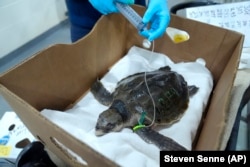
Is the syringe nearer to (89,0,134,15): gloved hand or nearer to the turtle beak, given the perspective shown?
(89,0,134,15): gloved hand

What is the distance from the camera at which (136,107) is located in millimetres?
686

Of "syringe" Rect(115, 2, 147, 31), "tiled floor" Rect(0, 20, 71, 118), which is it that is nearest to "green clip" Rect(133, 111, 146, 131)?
"syringe" Rect(115, 2, 147, 31)

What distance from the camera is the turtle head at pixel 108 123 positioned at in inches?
26.1

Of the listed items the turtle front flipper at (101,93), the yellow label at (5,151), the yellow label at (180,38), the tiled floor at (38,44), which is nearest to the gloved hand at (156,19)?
the yellow label at (180,38)

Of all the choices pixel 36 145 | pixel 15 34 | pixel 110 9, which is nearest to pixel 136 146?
pixel 36 145

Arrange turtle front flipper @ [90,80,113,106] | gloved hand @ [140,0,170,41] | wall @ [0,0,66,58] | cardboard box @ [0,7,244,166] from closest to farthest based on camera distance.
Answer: cardboard box @ [0,7,244,166] < gloved hand @ [140,0,170,41] < turtle front flipper @ [90,80,113,106] < wall @ [0,0,66,58]

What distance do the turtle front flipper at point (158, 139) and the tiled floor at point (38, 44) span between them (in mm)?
1259

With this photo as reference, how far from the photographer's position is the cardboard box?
1.95ft

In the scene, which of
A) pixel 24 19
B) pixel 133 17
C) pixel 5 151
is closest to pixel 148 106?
pixel 133 17

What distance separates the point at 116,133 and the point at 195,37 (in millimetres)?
404

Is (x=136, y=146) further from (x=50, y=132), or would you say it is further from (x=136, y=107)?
(x=50, y=132)

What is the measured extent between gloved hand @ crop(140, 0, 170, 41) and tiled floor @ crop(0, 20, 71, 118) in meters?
1.16

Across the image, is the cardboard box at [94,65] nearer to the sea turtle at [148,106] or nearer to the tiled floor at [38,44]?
the sea turtle at [148,106]

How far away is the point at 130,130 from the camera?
71cm
